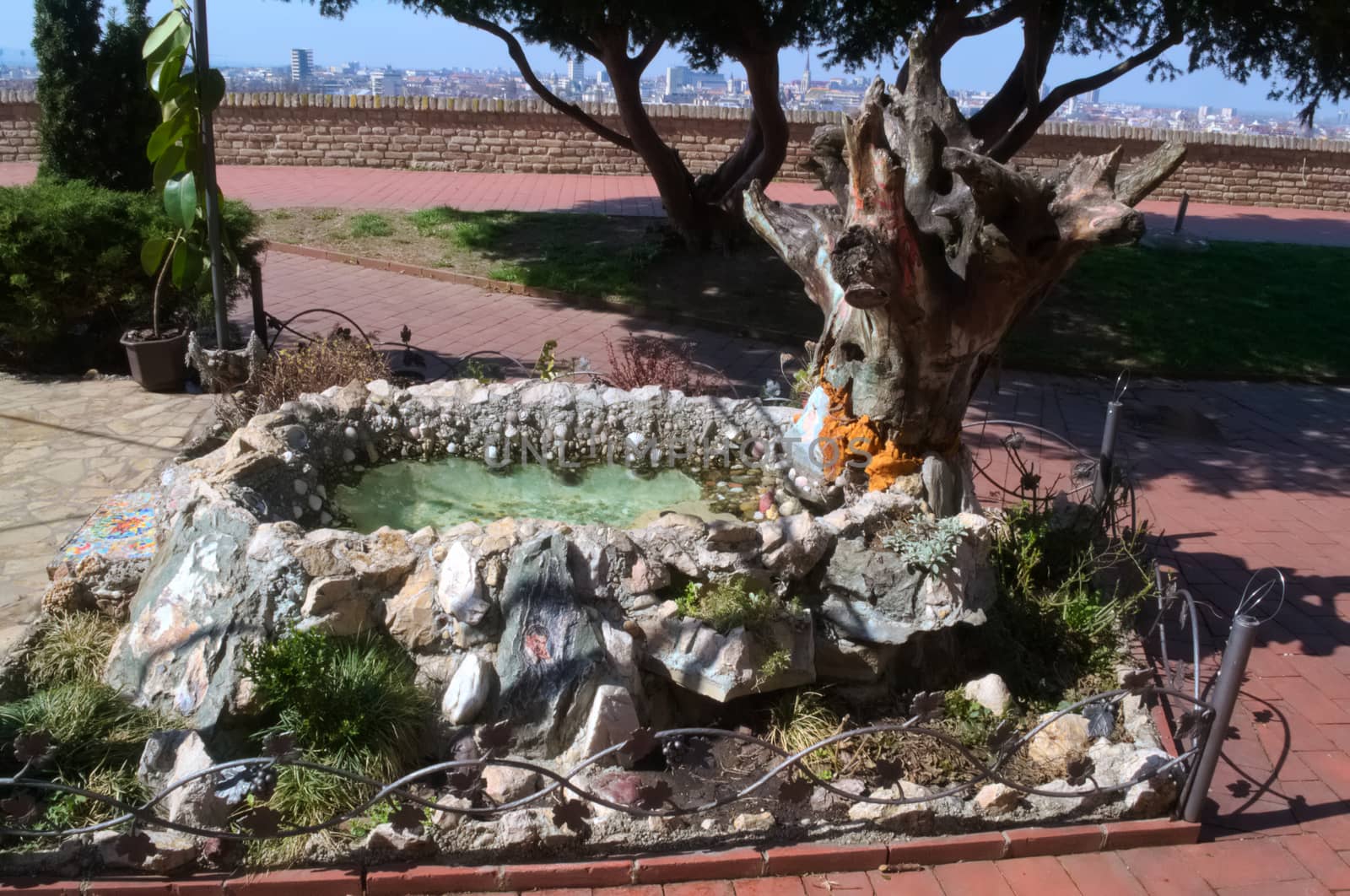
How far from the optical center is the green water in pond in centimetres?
530

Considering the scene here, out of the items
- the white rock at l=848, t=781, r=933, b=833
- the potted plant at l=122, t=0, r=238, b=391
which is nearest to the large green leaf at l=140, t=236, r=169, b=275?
the potted plant at l=122, t=0, r=238, b=391

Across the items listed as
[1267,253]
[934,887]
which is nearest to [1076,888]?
[934,887]

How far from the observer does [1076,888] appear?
3.60m

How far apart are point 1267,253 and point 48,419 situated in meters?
13.7

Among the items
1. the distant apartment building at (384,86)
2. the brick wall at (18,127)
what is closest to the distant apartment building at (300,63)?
the distant apartment building at (384,86)

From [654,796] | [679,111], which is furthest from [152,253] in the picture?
[679,111]

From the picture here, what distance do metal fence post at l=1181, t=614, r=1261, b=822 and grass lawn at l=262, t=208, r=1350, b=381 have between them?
21.8ft

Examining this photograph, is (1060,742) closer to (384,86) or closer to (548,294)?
(548,294)

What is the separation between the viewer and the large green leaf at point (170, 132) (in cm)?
639

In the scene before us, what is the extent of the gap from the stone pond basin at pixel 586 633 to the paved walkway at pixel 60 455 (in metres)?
1.00

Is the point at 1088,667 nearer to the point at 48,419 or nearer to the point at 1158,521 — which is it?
the point at 1158,521

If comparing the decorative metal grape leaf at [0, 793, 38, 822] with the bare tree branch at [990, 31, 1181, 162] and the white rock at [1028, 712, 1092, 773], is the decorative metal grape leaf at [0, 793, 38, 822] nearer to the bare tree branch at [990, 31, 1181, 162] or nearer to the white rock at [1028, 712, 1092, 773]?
the white rock at [1028, 712, 1092, 773]

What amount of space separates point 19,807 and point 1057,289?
1087 centimetres

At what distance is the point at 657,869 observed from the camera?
138 inches
